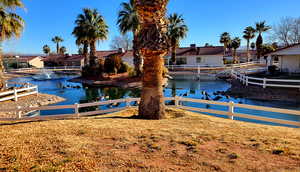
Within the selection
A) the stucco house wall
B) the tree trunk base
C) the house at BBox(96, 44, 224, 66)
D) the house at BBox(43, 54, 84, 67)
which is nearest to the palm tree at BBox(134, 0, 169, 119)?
the tree trunk base

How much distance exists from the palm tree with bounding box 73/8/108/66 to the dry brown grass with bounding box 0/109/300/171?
26185 mm

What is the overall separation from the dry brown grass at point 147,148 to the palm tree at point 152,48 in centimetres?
171

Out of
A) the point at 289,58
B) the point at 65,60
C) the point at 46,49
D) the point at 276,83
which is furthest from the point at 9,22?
the point at 46,49

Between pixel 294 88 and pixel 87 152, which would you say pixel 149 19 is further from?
pixel 294 88

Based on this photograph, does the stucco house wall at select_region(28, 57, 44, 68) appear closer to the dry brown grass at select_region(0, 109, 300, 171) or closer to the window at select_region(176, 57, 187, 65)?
the window at select_region(176, 57, 187, 65)

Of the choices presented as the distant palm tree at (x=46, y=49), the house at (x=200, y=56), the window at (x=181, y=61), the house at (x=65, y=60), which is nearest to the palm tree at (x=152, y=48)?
the house at (x=200, y=56)

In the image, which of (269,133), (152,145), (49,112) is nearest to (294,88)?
(269,133)

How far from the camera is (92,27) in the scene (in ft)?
102

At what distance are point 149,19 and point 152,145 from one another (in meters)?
5.33

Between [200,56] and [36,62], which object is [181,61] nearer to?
[200,56]

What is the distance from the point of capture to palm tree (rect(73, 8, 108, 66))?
101 ft

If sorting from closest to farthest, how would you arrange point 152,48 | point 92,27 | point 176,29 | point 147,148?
point 147,148 → point 152,48 → point 92,27 → point 176,29

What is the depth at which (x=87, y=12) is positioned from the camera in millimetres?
31469

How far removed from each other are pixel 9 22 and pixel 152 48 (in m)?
14.4
